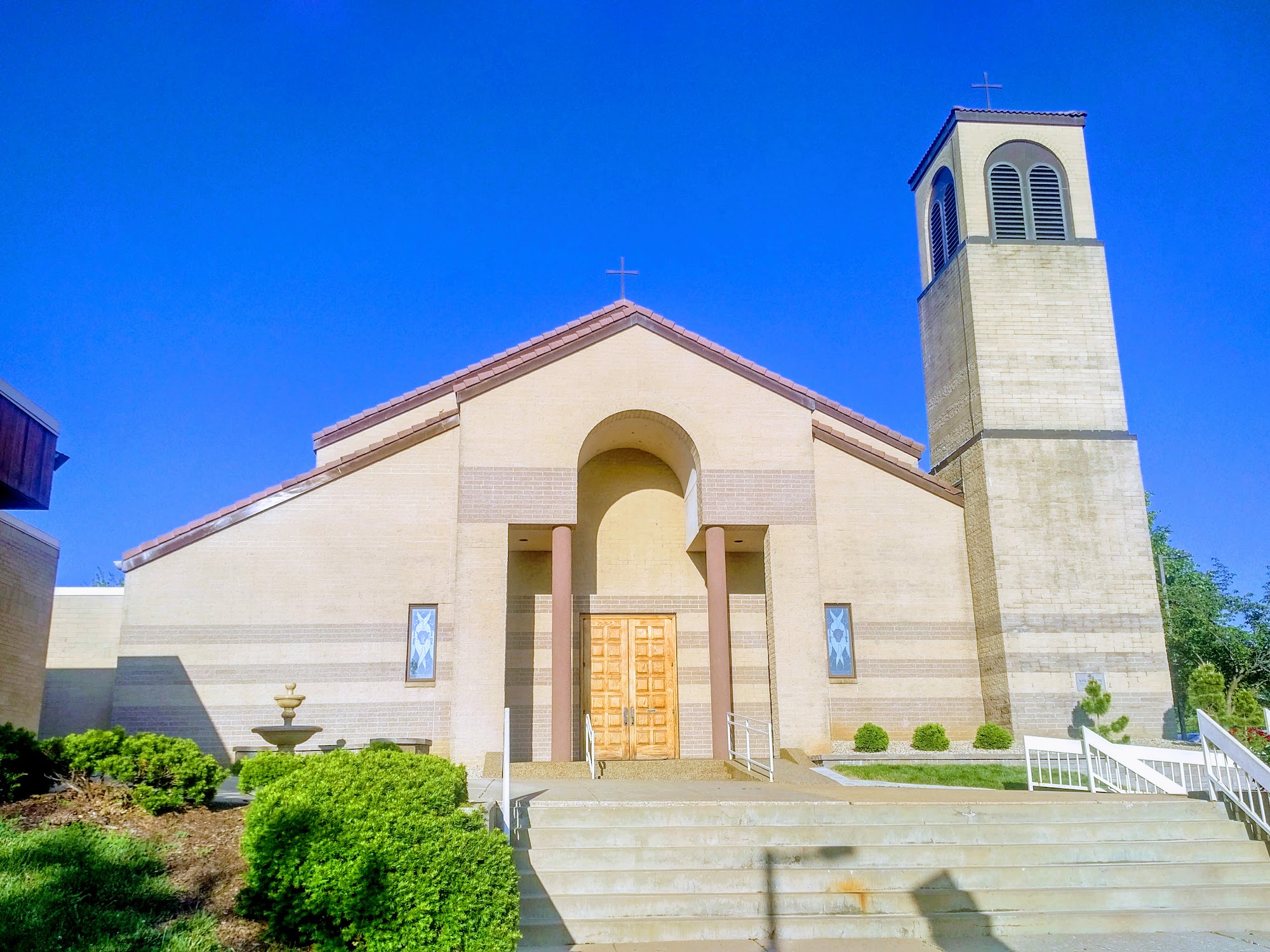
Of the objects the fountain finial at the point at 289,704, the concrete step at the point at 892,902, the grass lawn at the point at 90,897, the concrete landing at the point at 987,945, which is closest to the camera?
the grass lawn at the point at 90,897

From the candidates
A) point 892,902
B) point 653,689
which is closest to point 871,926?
point 892,902

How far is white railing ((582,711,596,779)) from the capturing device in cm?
1692

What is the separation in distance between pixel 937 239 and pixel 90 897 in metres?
21.9

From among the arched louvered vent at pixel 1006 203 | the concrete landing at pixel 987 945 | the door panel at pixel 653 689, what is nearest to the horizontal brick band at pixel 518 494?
the door panel at pixel 653 689

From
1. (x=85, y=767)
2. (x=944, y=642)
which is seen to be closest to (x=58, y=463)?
(x=85, y=767)

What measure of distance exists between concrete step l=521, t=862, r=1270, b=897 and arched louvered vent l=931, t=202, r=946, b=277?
1589cm

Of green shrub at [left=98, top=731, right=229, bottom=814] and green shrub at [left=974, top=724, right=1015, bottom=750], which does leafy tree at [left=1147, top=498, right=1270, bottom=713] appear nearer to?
green shrub at [left=974, top=724, right=1015, bottom=750]

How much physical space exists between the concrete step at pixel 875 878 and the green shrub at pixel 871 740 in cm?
811

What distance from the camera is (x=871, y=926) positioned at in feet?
30.2

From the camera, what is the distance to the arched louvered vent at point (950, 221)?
2277 centimetres

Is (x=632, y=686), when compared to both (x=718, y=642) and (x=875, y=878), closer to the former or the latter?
(x=718, y=642)

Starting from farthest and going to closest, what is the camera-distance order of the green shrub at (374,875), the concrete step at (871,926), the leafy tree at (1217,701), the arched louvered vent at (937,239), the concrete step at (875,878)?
the arched louvered vent at (937,239), the leafy tree at (1217,701), the concrete step at (875,878), the concrete step at (871,926), the green shrub at (374,875)

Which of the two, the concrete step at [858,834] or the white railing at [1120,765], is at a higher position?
the white railing at [1120,765]

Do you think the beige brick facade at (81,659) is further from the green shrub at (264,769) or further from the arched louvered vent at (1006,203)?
the arched louvered vent at (1006,203)
